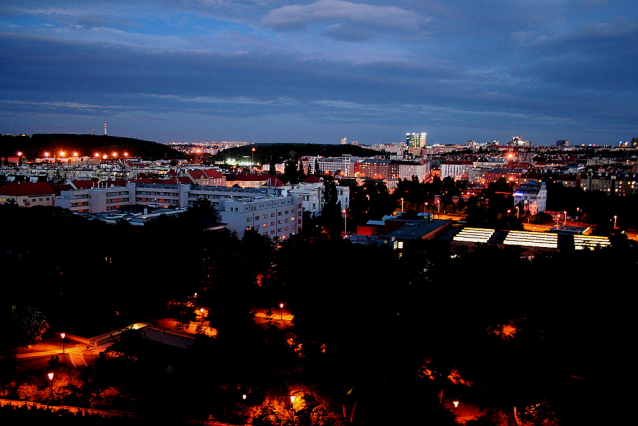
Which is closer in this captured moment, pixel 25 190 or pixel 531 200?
pixel 25 190

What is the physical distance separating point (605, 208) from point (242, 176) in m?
14.7

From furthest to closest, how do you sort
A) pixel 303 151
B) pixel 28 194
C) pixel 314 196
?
pixel 303 151 → pixel 314 196 → pixel 28 194

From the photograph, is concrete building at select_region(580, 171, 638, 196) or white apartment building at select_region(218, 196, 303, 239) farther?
concrete building at select_region(580, 171, 638, 196)

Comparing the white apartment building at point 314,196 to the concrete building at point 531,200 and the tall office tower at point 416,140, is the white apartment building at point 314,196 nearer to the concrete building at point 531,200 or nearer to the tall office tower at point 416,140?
the concrete building at point 531,200

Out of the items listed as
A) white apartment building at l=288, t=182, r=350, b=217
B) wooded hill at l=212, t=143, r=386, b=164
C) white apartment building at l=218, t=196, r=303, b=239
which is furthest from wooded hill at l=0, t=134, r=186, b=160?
white apartment building at l=218, t=196, r=303, b=239

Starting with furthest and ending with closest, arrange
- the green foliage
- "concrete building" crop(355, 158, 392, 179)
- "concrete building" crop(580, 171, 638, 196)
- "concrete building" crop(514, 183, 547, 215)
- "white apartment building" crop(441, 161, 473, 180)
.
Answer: "white apartment building" crop(441, 161, 473, 180) → "concrete building" crop(355, 158, 392, 179) → "concrete building" crop(580, 171, 638, 196) → "concrete building" crop(514, 183, 547, 215) → the green foliage

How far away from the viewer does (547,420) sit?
5477 millimetres

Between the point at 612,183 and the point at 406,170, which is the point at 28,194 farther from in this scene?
the point at 406,170

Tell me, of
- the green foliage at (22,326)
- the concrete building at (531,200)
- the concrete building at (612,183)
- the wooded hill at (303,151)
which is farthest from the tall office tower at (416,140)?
the green foliage at (22,326)

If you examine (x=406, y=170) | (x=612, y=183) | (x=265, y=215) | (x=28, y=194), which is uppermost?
(x=406, y=170)

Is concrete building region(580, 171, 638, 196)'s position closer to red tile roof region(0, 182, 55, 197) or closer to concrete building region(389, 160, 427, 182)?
concrete building region(389, 160, 427, 182)

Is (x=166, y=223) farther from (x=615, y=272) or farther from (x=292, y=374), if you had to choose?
(x=615, y=272)

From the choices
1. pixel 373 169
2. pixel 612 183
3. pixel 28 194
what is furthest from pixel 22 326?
pixel 373 169

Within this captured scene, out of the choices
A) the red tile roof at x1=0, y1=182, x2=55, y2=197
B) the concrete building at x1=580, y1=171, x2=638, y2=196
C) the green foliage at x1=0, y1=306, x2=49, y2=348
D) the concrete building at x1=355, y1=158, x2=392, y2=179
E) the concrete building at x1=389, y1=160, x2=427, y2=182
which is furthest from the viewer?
the concrete building at x1=355, y1=158, x2=392, y2=179
